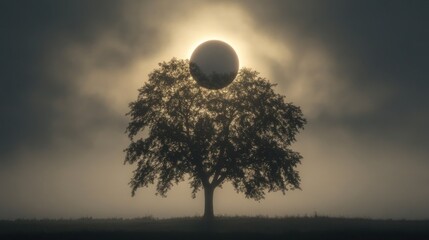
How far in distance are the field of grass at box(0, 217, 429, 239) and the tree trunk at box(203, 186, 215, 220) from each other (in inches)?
34.7

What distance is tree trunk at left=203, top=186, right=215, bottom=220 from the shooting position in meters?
56.0

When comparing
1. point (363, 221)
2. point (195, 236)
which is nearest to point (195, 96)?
point (363, 221)

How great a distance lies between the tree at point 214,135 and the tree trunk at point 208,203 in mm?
29

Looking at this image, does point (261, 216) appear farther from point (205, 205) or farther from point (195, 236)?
point (195, 236)

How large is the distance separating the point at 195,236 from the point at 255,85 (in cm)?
2595

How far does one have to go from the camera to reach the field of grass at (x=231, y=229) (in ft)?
118

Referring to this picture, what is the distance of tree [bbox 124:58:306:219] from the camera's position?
56.2 metres

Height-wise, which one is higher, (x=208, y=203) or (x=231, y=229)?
(x=208, y=203)

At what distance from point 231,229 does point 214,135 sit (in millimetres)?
11186

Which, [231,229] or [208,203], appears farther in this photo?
[208,203]

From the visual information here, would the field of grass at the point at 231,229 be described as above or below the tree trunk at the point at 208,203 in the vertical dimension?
below

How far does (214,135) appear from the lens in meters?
56.8

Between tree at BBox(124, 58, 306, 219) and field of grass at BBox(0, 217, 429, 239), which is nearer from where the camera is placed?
field of grass at BBox(0, 217, 429, 239)

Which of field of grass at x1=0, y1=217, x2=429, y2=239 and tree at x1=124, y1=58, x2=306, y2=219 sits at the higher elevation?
tree at x1=124, y1=58, x2=306, y2=219
